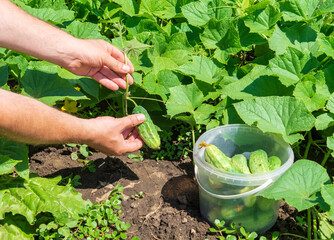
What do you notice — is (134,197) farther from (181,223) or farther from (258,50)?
(258,50)

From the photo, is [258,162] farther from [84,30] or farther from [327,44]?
[84,30]

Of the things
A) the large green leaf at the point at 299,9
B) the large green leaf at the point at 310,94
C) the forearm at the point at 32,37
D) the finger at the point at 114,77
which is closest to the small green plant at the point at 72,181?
the finger at the point at 114,77

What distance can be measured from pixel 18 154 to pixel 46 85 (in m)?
0.67

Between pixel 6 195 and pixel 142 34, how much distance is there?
6.50 ft

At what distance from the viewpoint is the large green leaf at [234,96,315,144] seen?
2.99 meters

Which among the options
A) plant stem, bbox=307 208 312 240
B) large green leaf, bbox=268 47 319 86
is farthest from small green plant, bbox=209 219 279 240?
large green leaf, bbox=268 47 319 86

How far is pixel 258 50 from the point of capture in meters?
4.23

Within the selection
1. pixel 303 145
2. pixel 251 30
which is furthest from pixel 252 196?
pixel 251 30

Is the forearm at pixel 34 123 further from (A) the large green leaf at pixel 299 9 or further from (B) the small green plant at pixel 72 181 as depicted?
(A) the large green leaf at pixel 299 9

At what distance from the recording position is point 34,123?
244cm

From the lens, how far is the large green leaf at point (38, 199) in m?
2.90

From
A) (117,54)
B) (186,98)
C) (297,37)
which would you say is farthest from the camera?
(297,37)

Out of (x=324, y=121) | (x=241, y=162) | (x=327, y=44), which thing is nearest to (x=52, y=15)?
(x=241, y=162)

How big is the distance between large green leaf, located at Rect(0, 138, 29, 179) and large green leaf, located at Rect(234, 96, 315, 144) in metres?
1.70
